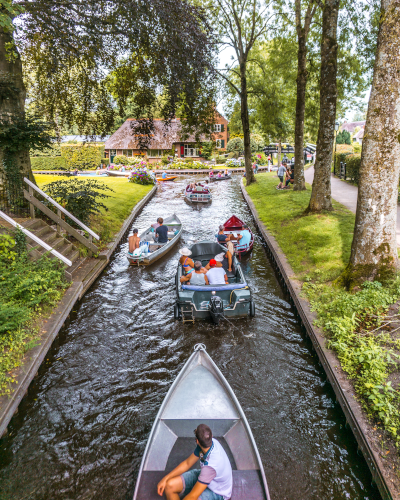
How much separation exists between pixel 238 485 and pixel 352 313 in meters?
4.25

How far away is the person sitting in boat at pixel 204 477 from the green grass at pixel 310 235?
21.0ft

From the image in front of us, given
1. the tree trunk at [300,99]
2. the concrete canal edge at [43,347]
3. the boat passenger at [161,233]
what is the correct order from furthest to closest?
1. the tree trunk at [300,99]
2. the boat passenger at [161,233]
3. the concrete canal edge at [43,347]

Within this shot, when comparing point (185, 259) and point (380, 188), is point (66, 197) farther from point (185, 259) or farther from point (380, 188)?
point (380, 188)

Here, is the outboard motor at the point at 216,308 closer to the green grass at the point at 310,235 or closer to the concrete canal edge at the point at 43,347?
the green grass at the point at 310,235

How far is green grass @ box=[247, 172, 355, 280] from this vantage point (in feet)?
32.5

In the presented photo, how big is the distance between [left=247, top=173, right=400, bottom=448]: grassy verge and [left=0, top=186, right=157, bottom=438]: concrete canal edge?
541 centimetres

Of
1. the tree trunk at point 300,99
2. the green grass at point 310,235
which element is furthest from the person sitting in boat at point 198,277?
the tree trunk at point 300,99

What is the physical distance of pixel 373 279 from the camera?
779 cm

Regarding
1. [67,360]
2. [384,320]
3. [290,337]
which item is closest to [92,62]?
[67,360]

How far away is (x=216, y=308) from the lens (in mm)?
8016

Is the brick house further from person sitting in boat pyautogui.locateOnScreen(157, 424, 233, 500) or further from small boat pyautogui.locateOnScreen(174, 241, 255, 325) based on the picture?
person sitting in boat pyautogui.locateOnScreen(157, 424, 233, 500)

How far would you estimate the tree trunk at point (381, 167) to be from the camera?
703 cm

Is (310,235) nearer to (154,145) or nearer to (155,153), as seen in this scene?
(154,145)

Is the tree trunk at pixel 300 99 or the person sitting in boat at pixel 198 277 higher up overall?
the tree trunk at pixel 300 99
